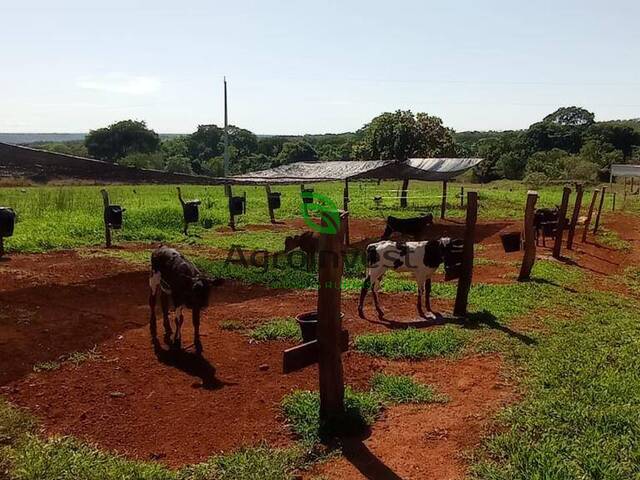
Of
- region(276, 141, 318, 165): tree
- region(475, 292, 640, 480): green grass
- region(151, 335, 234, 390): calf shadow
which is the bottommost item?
region(151, 335, 234, 390): calf shadow

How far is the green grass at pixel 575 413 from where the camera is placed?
4.28 meters

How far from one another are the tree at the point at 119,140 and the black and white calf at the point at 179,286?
239 ft

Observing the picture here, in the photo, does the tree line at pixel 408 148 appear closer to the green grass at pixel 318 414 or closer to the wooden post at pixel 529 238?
the wooden post at pixel 529 238

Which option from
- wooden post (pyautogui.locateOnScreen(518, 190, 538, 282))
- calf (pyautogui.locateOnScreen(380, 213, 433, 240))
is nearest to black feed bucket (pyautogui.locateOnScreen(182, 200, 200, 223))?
calf (pyautogui.locateOnScreen(380, 213, 433, 240))

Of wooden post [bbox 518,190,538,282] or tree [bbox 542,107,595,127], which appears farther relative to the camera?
tree [bbox 542,107,595,127]

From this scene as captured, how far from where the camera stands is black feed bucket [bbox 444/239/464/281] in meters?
8.61

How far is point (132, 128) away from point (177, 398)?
7906 centimetres

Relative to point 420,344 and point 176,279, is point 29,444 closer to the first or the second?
point 176,279

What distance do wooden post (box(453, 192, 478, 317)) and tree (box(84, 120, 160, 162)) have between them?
240 ft

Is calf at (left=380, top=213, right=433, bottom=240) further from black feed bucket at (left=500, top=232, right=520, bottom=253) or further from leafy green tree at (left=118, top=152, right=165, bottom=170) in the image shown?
leafy green tree at (left=118, top=152, right=165, bottom=170)

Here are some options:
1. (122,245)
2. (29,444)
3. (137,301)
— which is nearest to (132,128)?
(122,245)

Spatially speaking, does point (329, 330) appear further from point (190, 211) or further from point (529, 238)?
point (190, 211)

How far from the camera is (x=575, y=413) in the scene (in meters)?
5.12

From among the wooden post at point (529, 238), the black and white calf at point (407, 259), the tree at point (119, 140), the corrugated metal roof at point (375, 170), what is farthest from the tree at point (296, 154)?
the black and white calf at point (407, 259)
